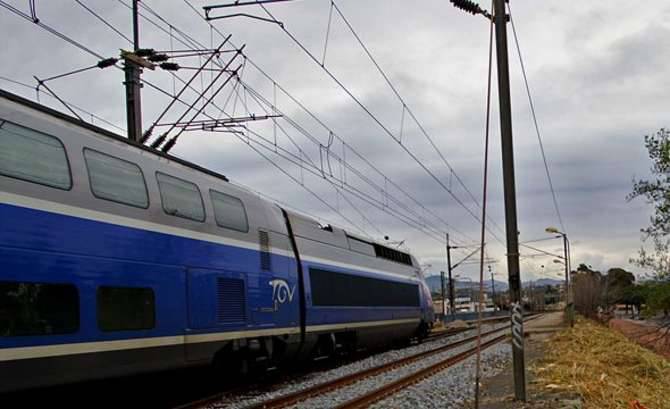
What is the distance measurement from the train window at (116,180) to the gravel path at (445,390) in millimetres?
5114

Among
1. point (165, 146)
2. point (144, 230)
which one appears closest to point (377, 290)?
point (165, 146)

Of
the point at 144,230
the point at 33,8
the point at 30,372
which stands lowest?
the point at 30,372

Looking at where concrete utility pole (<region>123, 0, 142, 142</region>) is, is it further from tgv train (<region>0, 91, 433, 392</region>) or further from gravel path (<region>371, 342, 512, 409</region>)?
gravel path (<region>371, 342, 512, 409</region>)

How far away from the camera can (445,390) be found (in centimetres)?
1468

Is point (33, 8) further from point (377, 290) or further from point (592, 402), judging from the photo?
point (377, 290)

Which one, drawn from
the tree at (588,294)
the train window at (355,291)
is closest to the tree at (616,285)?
the tree at (588,294)

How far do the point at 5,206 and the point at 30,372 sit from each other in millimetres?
1814

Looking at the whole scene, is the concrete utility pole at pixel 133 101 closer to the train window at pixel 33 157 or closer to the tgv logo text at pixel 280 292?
the tgv logo text at pixel 280 292

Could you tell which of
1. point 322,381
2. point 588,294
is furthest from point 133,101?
point 588,294

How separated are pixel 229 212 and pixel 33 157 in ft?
16.7

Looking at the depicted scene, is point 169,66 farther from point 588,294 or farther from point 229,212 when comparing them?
point 588,294

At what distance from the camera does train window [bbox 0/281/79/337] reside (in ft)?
26.3

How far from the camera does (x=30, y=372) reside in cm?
830

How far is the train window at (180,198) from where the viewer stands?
456 inches
